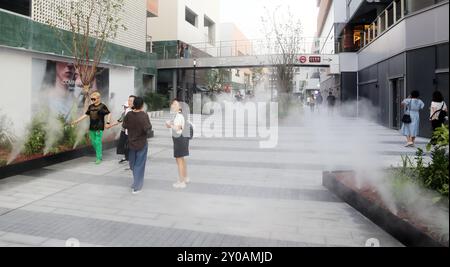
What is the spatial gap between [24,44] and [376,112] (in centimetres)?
1726

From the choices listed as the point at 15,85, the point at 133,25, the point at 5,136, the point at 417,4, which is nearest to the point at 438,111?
the point at 417,4

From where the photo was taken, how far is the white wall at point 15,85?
14.4 m

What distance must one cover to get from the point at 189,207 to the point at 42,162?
14.9ft

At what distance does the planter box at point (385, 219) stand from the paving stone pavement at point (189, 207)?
10 cm

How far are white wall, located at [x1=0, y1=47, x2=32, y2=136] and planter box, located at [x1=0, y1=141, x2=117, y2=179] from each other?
512cm

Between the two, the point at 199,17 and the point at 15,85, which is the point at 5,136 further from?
the point at 199,17

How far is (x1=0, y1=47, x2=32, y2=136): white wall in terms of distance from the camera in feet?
47.1

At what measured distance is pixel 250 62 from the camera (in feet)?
100

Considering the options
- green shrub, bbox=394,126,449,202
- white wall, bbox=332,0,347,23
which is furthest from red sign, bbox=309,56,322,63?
green shrub, bbox=394,126,449,202

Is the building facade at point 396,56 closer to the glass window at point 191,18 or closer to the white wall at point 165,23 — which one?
the white wall at point 165,23

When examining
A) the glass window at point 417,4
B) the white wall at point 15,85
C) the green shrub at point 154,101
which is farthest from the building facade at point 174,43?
the glass window at point 417,4

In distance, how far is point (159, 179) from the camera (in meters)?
8.03

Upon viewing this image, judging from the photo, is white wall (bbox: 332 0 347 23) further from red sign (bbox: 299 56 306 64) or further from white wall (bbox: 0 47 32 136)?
white wall (bbox: 0 47 32 136)

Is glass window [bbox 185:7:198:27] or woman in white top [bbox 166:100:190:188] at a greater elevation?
glass window [bbox 185:7:198:27]
